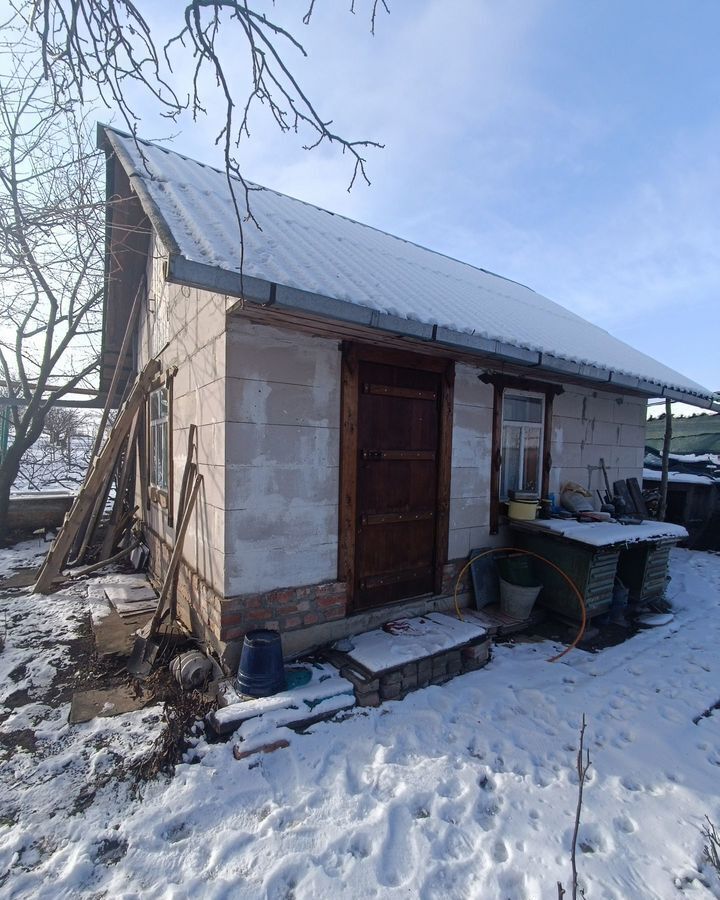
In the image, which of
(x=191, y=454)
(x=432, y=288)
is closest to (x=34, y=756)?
(x=191, y=454)

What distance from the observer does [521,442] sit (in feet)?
17.7

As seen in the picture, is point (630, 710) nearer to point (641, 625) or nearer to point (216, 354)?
point (641, 625)

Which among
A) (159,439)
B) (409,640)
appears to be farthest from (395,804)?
(159,439)

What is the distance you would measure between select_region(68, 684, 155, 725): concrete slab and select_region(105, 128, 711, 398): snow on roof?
294cm

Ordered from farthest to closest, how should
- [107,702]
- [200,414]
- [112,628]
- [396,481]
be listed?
[112,628], [396,481], [200,414], [107,702]

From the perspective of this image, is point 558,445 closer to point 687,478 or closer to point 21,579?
point 687,478

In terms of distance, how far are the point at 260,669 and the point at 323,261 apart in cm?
317

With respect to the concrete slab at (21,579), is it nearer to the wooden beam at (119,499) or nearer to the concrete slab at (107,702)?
the wooden beam at (119,499)

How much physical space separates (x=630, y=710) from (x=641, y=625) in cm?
199

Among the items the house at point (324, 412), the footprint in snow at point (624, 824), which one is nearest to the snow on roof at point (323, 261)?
the house at point (324, 412)

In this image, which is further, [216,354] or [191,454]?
[191,454]

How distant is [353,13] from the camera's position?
1746mm

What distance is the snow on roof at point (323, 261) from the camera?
120 inches

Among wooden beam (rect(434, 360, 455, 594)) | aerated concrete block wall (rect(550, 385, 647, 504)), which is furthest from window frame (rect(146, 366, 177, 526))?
aerated concrete block wall (rect(550, 385, 647, 504))
